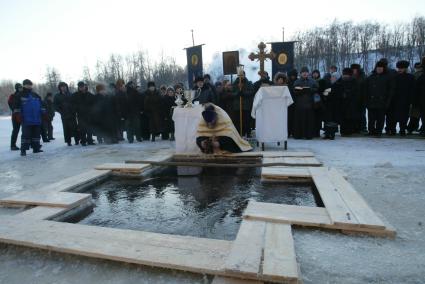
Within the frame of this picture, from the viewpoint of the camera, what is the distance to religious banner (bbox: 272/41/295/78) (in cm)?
1380

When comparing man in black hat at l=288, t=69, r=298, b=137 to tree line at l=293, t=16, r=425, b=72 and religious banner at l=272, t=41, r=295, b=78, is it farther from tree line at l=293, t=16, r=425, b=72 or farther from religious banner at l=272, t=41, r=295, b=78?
tree line at l=293, t=16, r=425, b=72

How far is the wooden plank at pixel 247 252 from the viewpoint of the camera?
2.14 metres

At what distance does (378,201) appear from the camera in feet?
12.0

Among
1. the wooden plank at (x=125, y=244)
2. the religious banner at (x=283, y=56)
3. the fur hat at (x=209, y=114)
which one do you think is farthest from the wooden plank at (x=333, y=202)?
the religious banner at (x=283, y=56)

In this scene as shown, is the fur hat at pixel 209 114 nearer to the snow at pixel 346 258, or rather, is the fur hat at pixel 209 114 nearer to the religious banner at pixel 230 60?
the snow at pixel 346 258

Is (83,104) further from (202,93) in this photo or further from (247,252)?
(247,252)

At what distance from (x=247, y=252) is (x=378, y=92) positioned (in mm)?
7496

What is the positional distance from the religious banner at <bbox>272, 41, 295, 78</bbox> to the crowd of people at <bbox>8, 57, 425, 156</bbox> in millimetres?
3641

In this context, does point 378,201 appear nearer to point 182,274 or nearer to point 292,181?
point 292,181

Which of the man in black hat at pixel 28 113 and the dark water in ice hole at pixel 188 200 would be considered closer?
the dark water in ice hole at pixel 188 200

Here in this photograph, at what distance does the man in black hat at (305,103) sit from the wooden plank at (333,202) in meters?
4.26

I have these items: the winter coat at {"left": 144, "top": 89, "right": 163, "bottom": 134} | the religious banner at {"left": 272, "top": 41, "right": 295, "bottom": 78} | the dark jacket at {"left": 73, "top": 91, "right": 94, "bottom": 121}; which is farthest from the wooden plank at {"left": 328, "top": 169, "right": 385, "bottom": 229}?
the religious banner at {"left": 272, "top": 41, "right": 295, "bottom": 78}

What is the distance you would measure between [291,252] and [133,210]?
2.05 m

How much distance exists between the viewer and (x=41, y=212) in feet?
11.6
